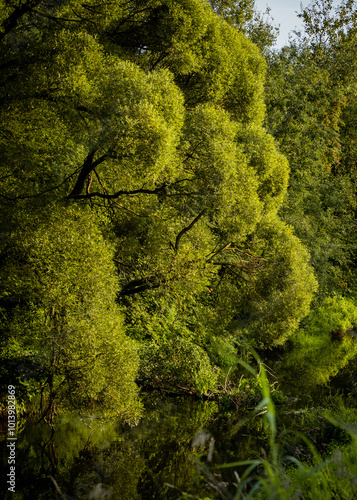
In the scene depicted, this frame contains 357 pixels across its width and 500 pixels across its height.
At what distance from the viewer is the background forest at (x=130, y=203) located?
7789 mm

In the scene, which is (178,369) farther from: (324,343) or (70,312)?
(324,343)

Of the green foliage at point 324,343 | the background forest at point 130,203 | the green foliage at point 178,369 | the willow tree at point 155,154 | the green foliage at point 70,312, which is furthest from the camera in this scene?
the green foliage at point 324,343

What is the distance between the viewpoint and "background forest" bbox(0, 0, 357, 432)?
7789 millimetres

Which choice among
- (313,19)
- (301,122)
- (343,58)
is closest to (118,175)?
(301,122)

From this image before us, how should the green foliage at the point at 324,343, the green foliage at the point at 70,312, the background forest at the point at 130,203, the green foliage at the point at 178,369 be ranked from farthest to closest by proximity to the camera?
1. the green foliage at the point at 324,343
2. the green foliage at the point at 178,369
3. the background forest at the point at 130,203
4. the green foliage at the point at 70,312

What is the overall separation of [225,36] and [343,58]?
13251mm

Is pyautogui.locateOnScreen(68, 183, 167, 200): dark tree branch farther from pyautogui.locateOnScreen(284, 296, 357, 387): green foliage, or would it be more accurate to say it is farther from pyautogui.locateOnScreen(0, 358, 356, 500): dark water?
pyautogui.locateOnScreen(284, 296, 357, 387): green foliage

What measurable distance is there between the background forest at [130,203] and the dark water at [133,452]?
58 cm

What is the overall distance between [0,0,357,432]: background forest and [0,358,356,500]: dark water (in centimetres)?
58

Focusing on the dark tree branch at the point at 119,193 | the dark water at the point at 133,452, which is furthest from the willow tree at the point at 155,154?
the dark water at the point at 133,452

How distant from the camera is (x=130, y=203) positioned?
10102mm

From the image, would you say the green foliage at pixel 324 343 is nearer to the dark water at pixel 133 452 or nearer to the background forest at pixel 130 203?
the background forest at pixel 130 203

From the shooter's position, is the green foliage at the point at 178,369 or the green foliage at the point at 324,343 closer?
the green foliage at the point at 178,369

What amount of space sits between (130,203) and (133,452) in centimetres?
497
